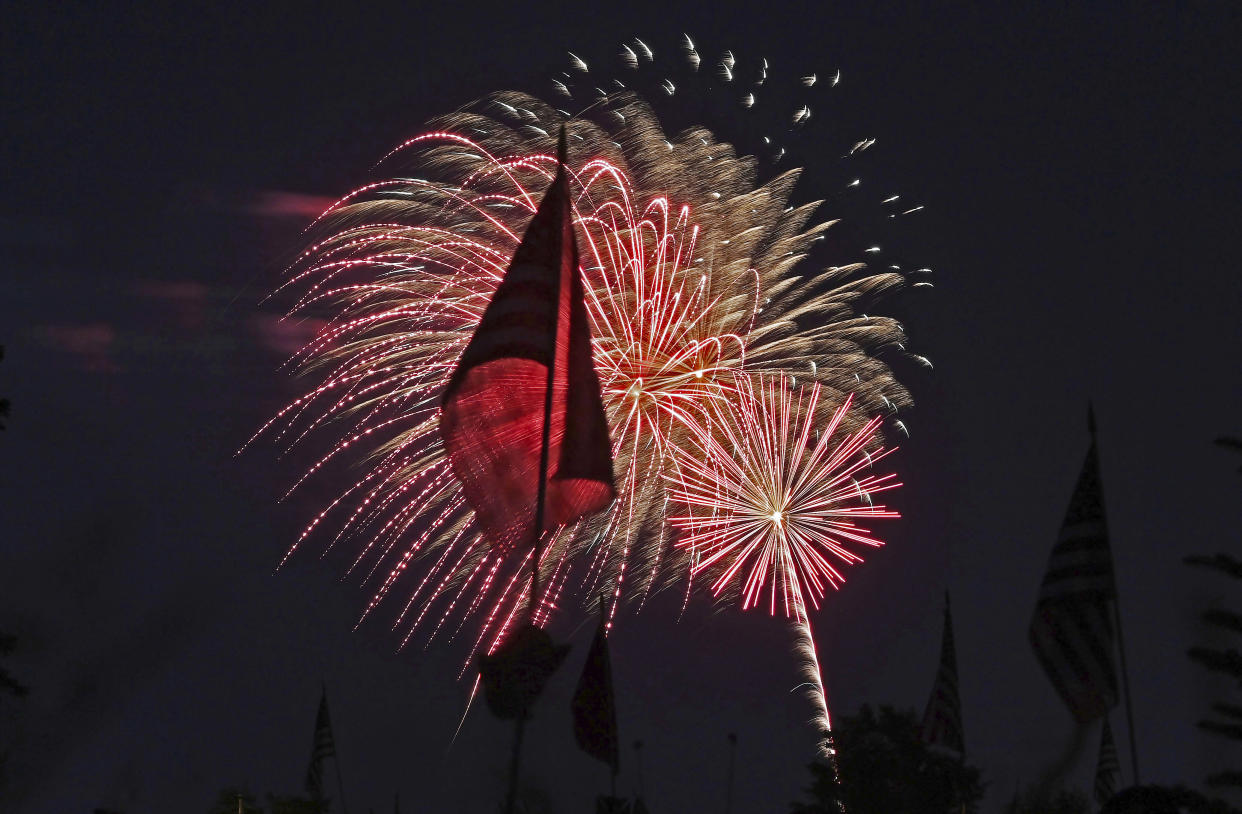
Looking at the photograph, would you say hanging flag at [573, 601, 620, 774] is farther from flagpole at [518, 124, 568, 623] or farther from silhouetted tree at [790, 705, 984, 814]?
silhouetted tree at [790, 705, 984, 814]

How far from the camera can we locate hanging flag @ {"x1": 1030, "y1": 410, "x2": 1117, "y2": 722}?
18078 millimetres

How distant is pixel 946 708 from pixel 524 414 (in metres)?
21.2

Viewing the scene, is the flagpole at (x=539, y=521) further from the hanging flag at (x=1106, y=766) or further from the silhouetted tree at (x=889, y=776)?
the silhouetted tree at (x=889, y=776)

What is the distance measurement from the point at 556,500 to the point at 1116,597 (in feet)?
19.8

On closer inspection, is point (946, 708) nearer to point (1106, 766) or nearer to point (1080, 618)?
point (1106, 766)

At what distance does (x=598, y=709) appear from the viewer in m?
28.5

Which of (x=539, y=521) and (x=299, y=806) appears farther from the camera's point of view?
(x=299, y=806)

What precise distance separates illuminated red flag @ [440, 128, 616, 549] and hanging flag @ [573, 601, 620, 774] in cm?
1092

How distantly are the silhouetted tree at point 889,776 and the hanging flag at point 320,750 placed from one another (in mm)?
13907

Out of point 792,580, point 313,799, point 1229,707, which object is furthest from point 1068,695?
point 313,799

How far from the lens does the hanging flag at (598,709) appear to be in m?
28.3

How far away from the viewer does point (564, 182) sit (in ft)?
58.9

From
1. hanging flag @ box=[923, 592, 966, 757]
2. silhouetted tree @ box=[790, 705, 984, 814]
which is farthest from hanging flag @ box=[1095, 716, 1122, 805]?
silhouetted tree @ box=[790, 705, 984, 814]

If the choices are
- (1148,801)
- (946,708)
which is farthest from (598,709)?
(1148,801)
